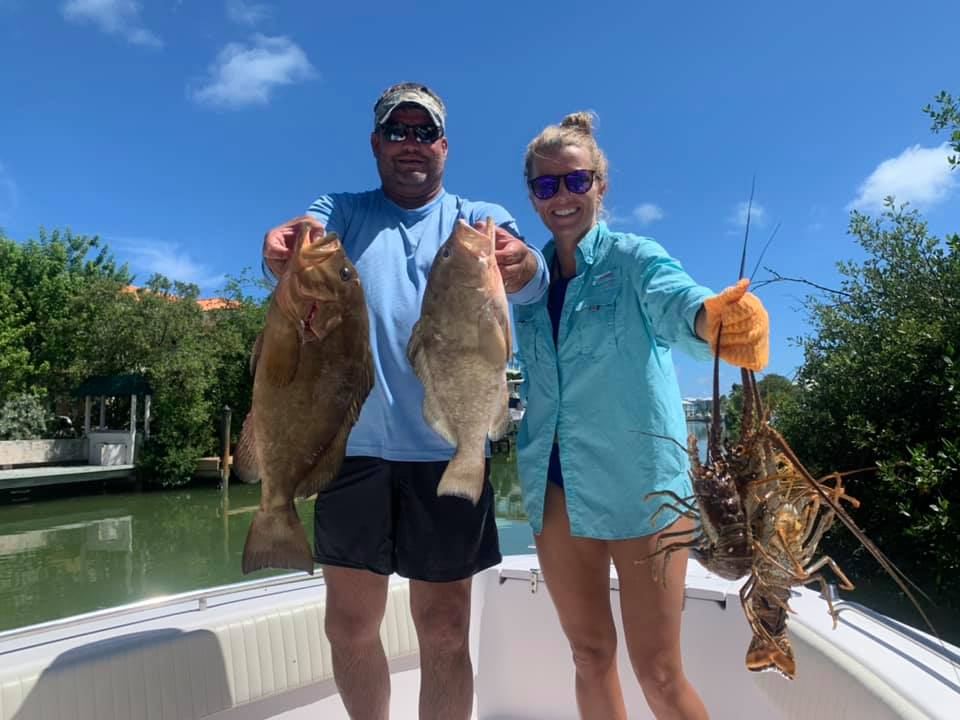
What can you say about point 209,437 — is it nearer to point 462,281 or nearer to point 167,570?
point 167,570

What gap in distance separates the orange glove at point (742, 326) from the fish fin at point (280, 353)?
1.37 meters

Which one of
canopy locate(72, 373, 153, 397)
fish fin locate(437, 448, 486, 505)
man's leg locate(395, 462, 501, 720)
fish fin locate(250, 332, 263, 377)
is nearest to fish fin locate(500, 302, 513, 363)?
fish fin locate(437, 448, 486, 505)

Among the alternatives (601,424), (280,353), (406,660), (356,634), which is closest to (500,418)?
(601,424)

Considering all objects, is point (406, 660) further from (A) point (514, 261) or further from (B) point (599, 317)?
(A) point (514, 261)

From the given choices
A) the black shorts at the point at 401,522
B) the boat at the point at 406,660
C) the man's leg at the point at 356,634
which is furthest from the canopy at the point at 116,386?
the black shorts at the point at 401,522

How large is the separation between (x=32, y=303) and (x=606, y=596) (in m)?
36.4

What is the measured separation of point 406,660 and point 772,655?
104 inches

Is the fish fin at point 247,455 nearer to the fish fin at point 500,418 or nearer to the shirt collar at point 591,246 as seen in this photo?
the fish fin at point 500,418

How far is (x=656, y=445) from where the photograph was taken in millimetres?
2455

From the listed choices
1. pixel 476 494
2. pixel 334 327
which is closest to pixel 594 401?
pixel 476 494

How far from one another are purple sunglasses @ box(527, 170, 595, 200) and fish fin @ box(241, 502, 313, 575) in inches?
62.8

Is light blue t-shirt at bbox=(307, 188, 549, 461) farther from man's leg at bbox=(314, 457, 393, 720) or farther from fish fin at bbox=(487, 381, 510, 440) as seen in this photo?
fish fin at bbox=(487, 381, 510, 440)

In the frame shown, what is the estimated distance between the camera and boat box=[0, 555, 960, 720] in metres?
2.63

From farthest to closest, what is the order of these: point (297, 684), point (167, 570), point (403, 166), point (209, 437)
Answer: point (209, 437)
point (167, 570)
point (297, 684)
point (403, 166)
